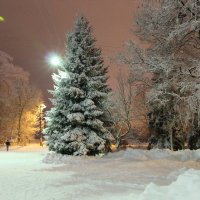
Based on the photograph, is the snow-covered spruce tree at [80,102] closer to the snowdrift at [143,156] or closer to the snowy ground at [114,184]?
the snowdrift at [143,156]

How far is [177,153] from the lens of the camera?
27484 mm

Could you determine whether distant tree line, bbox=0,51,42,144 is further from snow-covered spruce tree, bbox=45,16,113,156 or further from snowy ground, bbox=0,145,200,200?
snowy ground, bbox=0,145,200,200

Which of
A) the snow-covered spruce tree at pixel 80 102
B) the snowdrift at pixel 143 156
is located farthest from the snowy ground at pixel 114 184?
the snow-covered spruce tree at pixel 80 102

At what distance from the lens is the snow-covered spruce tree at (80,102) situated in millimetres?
28641

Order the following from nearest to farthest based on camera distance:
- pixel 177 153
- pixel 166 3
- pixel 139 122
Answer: pixel 166 3
pixel 177 153
pixel 139 122

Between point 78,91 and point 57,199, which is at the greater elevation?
point 78,91

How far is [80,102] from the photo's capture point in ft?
97.1

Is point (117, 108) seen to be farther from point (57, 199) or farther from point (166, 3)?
point (57, 199)

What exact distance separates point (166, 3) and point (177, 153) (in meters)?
13.7

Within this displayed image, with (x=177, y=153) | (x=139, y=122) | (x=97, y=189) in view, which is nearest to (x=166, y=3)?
(x=97, y=189)

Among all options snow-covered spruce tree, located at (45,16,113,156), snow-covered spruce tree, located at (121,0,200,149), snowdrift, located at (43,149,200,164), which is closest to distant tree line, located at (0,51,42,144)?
snow-covered spruce tree, located at (45,16,113,156)

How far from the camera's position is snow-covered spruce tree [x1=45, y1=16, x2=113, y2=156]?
2864cm

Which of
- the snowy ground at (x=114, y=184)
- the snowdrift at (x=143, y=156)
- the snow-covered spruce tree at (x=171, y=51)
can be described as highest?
the snow-covered spruce tree at (x=171, y=51)

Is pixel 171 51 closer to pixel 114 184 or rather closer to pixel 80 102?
pixel 114 184
